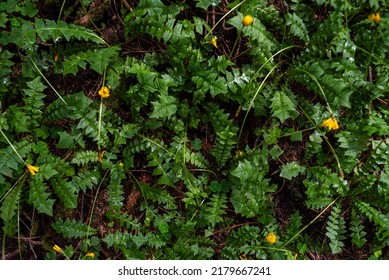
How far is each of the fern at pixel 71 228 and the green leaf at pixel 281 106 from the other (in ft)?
5.69

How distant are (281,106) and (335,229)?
1092 mm

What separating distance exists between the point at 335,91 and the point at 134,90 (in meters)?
1.48

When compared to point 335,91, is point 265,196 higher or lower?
lower

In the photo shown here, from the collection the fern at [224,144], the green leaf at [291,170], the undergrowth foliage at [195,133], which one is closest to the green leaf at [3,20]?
the undergrowth foliage at [195,133]

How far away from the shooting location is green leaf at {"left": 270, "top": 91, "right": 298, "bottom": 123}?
310 centimetres

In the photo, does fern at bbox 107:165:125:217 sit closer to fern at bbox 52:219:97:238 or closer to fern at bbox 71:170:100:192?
fern at bbox 71:170:100:192

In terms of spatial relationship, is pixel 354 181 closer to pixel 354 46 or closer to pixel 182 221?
pixel 354 46

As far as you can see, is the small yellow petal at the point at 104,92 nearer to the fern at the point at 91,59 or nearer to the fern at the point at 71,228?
the fern at the point at 91,59

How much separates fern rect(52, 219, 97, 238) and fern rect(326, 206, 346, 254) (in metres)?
1.91

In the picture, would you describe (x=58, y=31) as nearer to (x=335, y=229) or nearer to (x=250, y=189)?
(x=250, y=189)

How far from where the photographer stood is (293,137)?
10.9ft

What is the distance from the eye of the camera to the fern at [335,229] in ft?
10.8
